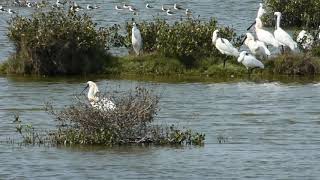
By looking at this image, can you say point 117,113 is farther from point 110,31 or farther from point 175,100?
point 110,31

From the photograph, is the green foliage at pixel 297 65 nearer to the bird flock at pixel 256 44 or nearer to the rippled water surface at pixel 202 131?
the bird flock at pixel 256 44

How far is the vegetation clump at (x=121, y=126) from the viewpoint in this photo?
57.0ft

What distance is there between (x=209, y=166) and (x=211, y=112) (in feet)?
19.3

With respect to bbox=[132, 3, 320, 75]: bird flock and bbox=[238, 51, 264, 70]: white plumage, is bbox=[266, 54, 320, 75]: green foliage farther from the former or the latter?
bbox=[238, 51, 264, 70]: white plumage

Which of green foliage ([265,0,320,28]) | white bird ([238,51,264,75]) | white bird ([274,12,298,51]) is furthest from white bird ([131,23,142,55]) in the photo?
green foliage ([265,0,320,28])

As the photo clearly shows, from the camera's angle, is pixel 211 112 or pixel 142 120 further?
pixel 211 112

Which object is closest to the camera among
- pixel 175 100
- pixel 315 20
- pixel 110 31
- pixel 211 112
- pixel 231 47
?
pixel 211 112

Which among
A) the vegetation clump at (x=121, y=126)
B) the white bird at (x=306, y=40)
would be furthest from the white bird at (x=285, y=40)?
the vegetation clump at (x=121, y=126)

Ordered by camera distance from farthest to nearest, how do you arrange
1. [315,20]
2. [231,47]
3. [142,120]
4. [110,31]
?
[315,20] → [110,31] → [231,47] → [142,120]

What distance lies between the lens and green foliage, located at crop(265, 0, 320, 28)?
35375 mm

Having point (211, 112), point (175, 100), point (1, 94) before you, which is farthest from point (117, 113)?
point (1, 94)

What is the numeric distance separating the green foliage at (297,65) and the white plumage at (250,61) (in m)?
0.64

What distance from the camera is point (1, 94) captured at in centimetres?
2512

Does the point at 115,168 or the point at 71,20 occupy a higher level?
the point at 71,20
